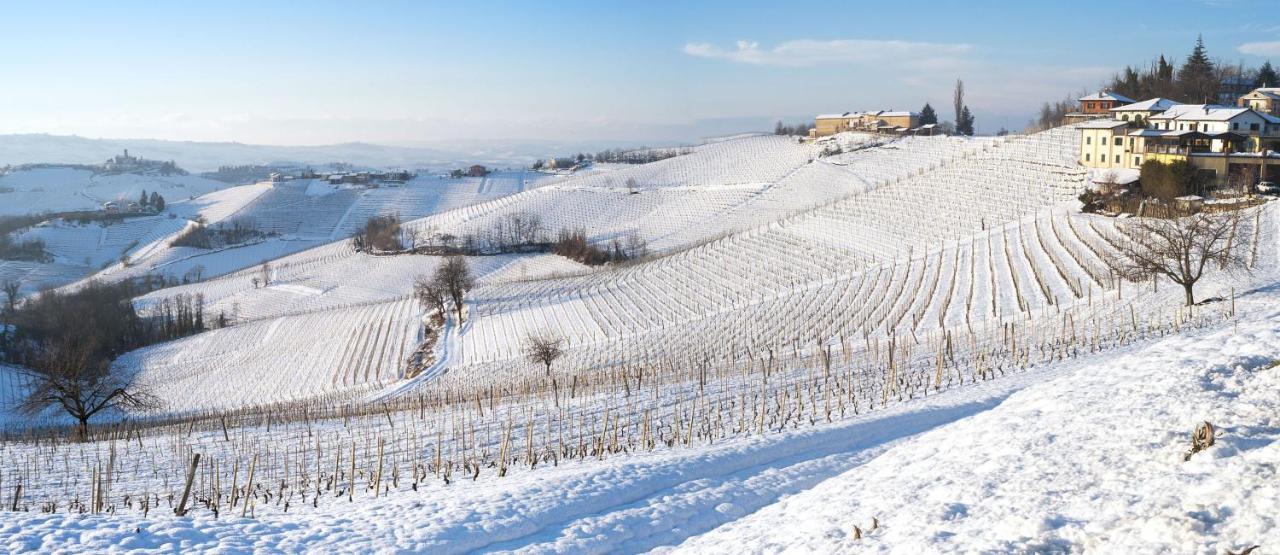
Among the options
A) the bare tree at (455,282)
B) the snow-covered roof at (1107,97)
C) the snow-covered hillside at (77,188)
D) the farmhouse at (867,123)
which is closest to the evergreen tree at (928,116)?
the farmhouse at (867,123)

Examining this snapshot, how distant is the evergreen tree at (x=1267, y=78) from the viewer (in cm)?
7875

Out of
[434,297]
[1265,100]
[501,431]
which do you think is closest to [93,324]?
[434,297]

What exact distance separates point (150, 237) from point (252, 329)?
7094cm

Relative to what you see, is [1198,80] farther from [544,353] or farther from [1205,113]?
[544,353]

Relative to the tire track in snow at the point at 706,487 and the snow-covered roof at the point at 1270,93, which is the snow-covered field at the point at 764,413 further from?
the snow-covered roof at the point at 1270,93

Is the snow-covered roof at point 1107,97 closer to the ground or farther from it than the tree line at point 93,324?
farther from it

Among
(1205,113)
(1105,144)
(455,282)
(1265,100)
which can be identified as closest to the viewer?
(455,282)

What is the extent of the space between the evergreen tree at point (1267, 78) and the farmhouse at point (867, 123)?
3317 cm

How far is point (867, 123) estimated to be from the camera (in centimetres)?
11025

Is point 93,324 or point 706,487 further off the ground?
point 706,487

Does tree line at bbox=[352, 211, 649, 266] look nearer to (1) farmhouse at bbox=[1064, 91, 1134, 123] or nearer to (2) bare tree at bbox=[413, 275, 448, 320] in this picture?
(2) bare tree at bbox=[413, 275, 448, 320]

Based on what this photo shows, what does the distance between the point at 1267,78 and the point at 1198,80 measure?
12.4 m

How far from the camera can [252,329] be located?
161 feet

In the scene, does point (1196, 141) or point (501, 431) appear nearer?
point (501, 431)
